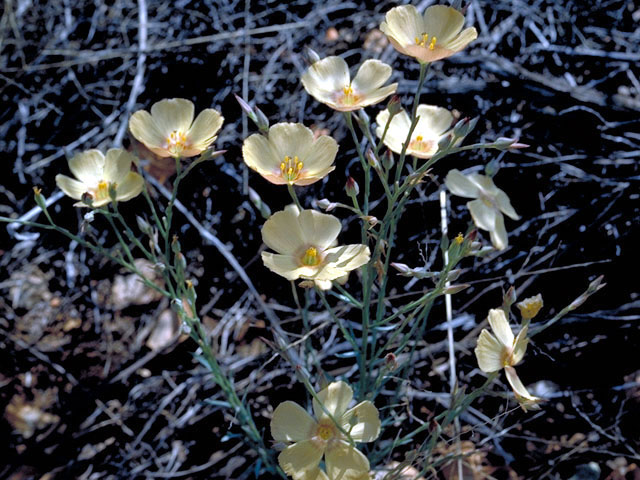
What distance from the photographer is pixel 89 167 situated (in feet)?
6.34

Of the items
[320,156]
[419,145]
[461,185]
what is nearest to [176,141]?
[320,156]

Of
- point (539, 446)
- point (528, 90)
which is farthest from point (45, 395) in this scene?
point (528, 90)

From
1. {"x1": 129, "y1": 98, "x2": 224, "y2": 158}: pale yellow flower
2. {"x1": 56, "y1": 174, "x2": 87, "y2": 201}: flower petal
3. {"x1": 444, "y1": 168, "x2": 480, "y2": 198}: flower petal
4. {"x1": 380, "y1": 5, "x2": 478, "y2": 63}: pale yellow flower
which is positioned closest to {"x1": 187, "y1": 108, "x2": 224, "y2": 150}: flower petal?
{"x1": 129, "y1": 98, "x2": 224, "y2": 158}: pale yellow flower

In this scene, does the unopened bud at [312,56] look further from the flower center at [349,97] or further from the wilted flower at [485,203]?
the wilted flower at [485,203]

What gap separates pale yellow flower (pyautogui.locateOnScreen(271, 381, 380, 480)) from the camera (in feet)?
4.84

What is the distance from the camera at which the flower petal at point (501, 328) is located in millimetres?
1498

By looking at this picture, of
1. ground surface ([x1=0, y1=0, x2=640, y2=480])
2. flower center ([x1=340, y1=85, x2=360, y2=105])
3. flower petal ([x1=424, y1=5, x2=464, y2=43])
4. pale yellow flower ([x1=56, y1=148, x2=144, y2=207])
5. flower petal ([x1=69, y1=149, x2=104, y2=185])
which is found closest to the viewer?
flower petal ([x1=424, y1=5, x2=464, y2=43])

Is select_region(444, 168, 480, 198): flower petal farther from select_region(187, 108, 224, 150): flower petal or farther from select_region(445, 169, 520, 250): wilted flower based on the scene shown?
select_region(187, 108, 224, 150): flower petal

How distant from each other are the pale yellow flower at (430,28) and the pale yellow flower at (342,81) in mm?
153

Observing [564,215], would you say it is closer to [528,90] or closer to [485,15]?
[528,90]

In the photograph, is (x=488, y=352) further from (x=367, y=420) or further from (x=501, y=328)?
(x=367, y=420)

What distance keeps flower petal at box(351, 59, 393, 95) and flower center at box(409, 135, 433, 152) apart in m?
0.20

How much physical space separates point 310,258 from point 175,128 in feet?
1.97

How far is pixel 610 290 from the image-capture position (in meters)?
2.20
